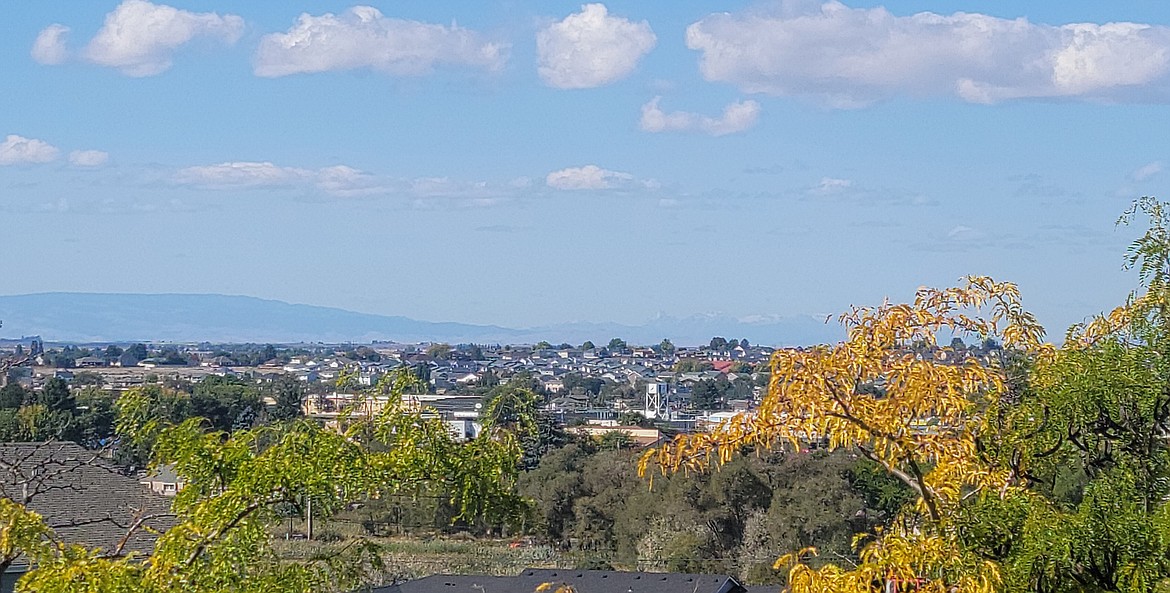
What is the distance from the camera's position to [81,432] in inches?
1592

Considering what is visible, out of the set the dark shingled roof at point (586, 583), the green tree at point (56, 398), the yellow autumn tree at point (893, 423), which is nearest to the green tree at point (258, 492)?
the yellow autumn tree at point (893, 423)

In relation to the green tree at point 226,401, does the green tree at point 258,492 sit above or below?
above

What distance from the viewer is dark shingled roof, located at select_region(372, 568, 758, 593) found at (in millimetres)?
24398

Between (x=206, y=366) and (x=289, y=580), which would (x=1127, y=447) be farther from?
(x=206, y=366)

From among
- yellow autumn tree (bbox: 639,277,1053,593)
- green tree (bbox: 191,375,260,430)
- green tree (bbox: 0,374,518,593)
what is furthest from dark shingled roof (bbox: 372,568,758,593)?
yellow autumn tree (bbox: 639,277,1053,593)

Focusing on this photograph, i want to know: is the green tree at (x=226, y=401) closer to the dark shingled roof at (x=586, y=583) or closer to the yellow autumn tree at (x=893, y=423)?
the dark shingled roof at (x=586, y=583)

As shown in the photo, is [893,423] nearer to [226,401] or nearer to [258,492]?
[258,492]

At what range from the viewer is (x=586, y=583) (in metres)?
25.2

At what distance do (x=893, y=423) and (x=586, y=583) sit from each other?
20354 mm

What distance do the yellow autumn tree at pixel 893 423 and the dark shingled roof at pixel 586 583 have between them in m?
18.6

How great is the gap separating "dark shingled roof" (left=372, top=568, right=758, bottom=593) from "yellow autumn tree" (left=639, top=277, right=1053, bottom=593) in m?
18.6

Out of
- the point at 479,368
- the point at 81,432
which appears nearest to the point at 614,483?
the point at 81,432

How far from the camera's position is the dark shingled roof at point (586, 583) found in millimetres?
24398

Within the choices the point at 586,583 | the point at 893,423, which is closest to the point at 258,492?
the point at 893,423
